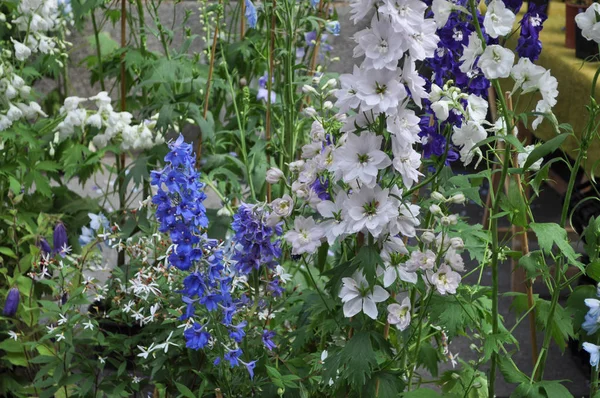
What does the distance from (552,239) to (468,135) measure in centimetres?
22

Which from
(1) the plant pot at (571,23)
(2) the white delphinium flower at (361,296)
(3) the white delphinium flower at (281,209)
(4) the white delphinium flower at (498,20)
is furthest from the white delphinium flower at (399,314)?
(1) the plant pot at (571,23)

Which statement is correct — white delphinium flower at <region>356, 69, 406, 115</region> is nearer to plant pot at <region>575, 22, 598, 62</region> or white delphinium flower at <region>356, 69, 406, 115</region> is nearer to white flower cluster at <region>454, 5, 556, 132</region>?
white flower cluster at <region>454, 5, 556, 132</region>

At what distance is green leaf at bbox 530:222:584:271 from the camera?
148cm

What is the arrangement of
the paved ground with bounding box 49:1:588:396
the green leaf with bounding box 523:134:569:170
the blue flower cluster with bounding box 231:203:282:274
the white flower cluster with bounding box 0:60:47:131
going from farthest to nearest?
1. the paved ground with bounding box 49:1:588:396
2. the white flower cluster with bounding box 0:60:47:131
3. the blue flower cluster with bounding box 231:203:282:274
4. the green leaf with bounding box 523:134:569:170

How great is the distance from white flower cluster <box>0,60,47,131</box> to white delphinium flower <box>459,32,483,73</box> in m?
1.40

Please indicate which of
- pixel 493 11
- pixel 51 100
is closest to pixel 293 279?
pixel 493 11

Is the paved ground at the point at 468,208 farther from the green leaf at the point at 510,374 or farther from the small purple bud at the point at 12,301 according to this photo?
the green leaf at the point at 510,374

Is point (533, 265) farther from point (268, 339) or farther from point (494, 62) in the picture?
point (268, 339)

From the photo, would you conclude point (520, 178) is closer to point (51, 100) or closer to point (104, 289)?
point (104, 289)

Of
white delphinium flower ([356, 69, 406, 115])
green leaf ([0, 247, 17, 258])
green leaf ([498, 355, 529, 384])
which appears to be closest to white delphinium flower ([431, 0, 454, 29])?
white delphinium flower ([356, 69, 406, 115])

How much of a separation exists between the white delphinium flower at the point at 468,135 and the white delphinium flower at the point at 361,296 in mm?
286

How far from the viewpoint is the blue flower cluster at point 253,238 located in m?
1.64

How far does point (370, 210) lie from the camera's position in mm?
1431

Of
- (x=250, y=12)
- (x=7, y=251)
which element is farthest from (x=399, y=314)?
(x=7, y=251)
